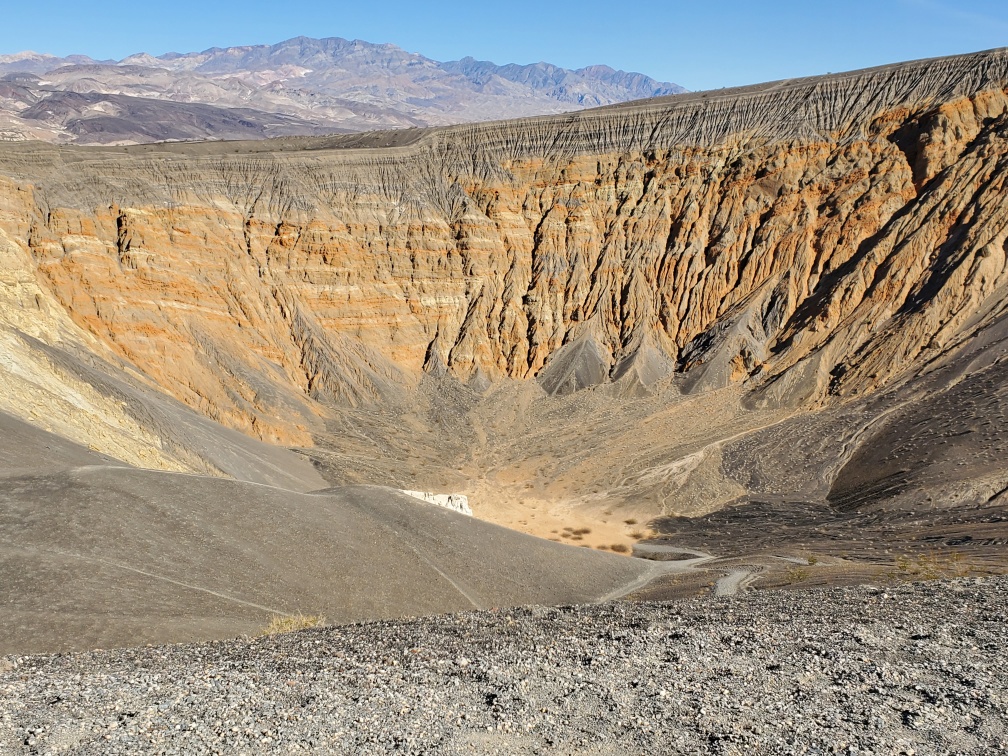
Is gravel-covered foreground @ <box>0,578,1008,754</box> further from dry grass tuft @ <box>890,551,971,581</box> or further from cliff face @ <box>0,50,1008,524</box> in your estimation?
cliff face @ <box>0,50,1008,524</box>

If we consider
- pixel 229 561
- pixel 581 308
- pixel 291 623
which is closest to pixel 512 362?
pixel 581 308

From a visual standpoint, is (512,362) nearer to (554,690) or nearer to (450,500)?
(450,500)

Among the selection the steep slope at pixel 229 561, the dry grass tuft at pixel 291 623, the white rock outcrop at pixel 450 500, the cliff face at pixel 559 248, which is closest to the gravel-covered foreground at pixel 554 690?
the dry grass tuft at pixel 291 623

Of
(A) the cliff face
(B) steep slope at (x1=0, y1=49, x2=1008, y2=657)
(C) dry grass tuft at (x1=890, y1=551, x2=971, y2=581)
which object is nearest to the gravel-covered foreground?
(C) dry grass tuft at (x1=890, y1=551, x2=971, y2=581)

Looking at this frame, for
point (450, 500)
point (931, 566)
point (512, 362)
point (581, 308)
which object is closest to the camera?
point (931, 566)

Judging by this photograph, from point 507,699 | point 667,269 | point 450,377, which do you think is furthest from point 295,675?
point 667,269

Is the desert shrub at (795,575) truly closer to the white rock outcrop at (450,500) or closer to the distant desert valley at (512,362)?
the distant desert valley at (512,362)

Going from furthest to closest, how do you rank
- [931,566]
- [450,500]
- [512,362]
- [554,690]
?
1. [512,362]
2. [450,500]
3. [931,566]
4. [554,690]

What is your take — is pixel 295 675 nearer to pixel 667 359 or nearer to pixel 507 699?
pixel 507 699
